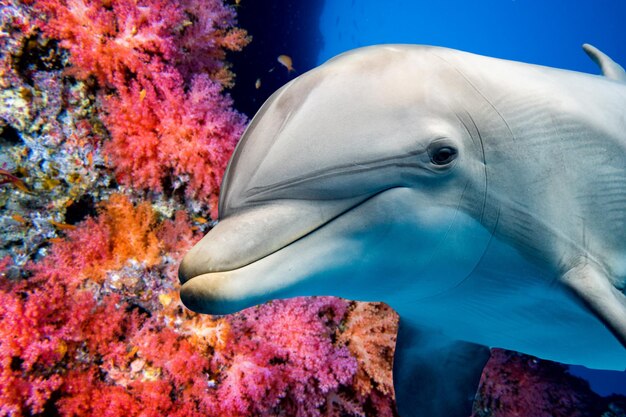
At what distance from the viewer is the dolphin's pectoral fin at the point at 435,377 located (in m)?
3.05

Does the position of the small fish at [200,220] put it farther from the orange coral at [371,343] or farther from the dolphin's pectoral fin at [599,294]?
the dolphin's pectoral fin at [599,294]

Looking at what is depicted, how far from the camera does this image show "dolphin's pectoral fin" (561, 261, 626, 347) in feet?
5.09

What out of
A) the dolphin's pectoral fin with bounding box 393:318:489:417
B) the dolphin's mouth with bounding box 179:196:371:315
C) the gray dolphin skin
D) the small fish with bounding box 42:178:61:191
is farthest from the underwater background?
the dolphin's mouth with bounding box 179:196:371:315

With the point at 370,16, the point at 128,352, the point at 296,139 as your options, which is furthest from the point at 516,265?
the point at 370,16

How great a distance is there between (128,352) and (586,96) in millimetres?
3586

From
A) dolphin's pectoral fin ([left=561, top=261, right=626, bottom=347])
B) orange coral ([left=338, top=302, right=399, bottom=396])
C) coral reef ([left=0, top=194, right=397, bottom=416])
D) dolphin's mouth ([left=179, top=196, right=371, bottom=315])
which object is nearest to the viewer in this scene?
dolphin's mouth ([left=179, top=196, right=371, bottom=315])

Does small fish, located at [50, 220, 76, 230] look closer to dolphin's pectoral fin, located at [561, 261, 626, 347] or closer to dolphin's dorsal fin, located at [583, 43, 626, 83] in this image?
dolphin's pectoral fin, located at [561, 261, 626, 347]

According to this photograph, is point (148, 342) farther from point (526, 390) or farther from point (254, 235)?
point (526, 390)

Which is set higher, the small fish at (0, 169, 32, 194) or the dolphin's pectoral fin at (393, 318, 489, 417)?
the dolphin's pectoral fin at (393, 318, 489, 417)

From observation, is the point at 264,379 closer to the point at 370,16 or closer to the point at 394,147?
the point at 394,147

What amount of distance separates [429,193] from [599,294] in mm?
896

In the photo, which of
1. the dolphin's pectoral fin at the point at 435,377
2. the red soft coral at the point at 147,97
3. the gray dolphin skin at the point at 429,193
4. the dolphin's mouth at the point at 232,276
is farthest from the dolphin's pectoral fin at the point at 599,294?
the red soft coral at the point at 147,97

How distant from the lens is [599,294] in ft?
5.43

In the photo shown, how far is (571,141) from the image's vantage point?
173 cm
